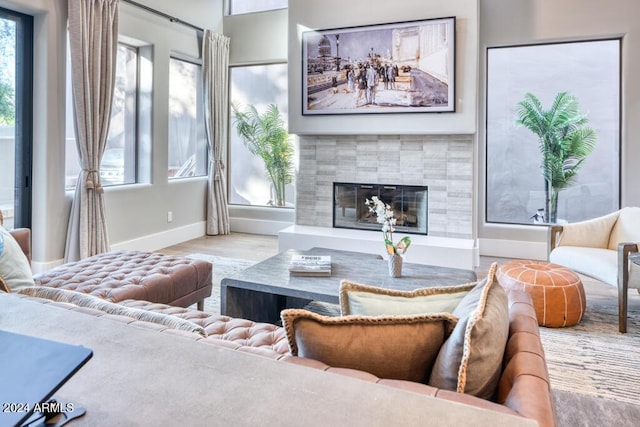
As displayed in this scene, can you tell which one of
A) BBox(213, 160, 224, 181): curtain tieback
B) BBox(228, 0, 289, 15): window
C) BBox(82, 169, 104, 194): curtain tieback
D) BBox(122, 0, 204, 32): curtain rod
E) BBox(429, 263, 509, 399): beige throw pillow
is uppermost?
BBox(228, 0, 289, 15): window

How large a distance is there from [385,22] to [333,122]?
1.22m

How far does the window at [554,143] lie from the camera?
511 centimetres

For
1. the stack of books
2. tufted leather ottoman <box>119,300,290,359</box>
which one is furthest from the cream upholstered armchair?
tufted leather ottoman <box>119,300,290,359</box>

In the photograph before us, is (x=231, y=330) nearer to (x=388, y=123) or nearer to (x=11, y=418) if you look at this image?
(x=11, y=418)

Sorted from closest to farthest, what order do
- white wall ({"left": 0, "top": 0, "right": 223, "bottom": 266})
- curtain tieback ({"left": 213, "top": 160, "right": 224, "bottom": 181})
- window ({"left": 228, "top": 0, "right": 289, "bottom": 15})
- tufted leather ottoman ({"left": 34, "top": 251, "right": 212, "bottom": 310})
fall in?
tufted leather ottoman ({"left": 34, "top": 251, "right": 212, "bottom": 310}) < white wall ({"left": 0, "top": 0, "right": 223, "bottom": 266}) < window ({"left": 228, "top": 0, "right": 289, "bottom": 15}) < curtain tieback ({"left": 213, "top": 160, "right": 224, "bottom": 181})

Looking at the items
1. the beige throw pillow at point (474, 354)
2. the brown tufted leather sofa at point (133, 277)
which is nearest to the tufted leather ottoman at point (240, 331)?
the brown tufted leather sofa at point (133, 277)

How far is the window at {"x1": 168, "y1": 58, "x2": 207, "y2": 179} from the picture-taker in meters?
6.03

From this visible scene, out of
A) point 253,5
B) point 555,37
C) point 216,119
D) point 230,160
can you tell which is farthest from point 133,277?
point 253,5

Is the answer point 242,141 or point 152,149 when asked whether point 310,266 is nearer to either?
point 152,149

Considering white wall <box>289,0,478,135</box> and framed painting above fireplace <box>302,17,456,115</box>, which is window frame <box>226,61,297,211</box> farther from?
framed painting above fireplace <box>302,17,456,115</box>

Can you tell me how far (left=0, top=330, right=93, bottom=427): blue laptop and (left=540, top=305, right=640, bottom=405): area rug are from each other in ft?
7.90

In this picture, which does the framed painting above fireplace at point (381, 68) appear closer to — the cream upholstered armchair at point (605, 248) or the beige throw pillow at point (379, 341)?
the cream upholstered armchair at point (605, 248)

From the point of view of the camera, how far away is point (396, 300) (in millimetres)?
1363

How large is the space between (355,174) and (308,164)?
0.64m
